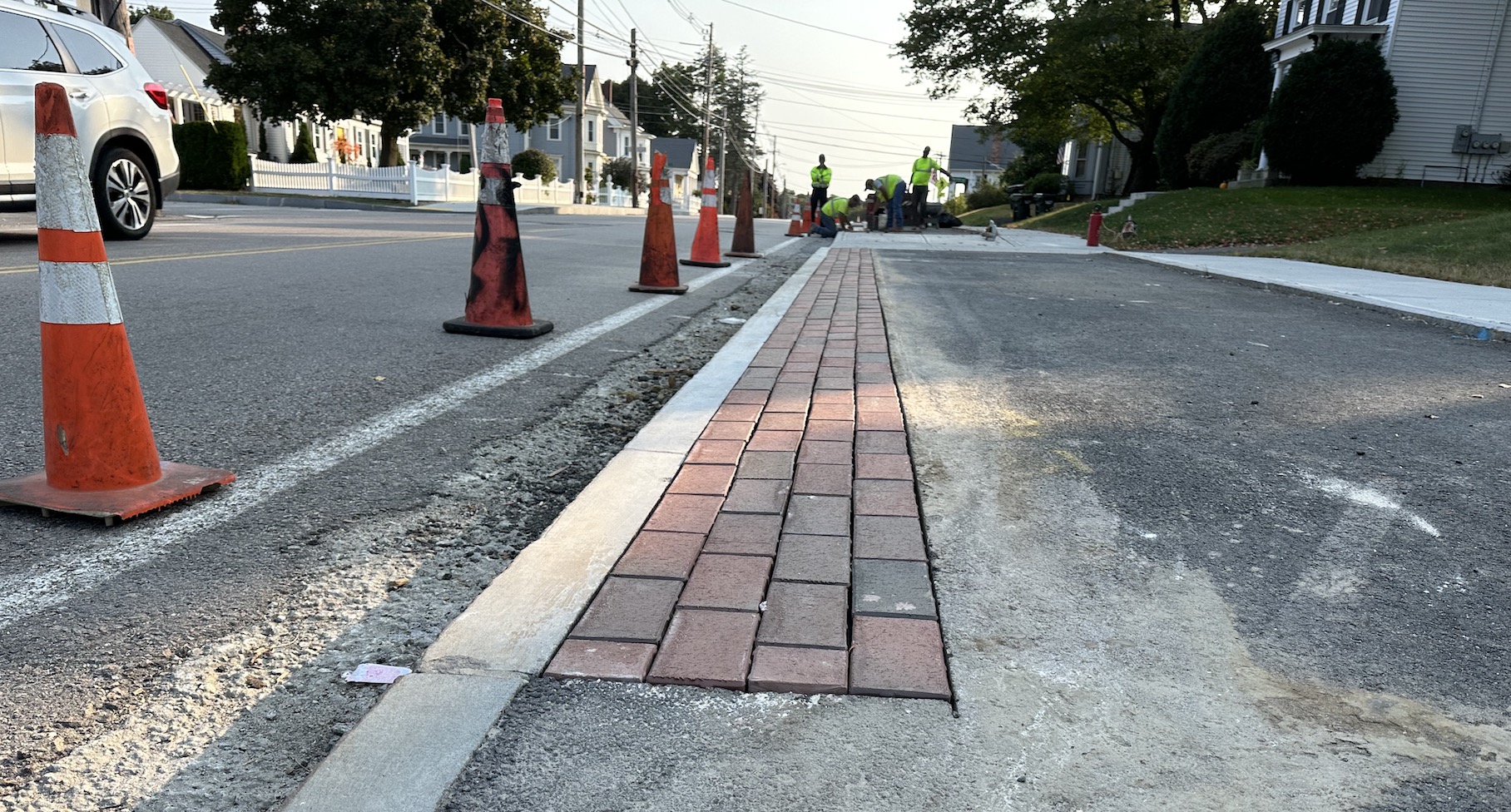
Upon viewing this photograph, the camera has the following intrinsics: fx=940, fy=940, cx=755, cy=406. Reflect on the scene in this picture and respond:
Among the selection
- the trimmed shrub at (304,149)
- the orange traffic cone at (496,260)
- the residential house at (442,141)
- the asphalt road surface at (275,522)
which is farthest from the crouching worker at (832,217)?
the residential house at (442,141)

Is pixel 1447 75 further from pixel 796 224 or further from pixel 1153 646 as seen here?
pixel 1153 646

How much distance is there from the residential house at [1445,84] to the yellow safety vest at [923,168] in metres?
9.45

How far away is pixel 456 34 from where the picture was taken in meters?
36.0

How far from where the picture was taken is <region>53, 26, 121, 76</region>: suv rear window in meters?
8.41

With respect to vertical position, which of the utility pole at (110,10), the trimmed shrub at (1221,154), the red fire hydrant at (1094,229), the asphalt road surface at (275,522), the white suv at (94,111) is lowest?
the asphalt road surface at (275,522)

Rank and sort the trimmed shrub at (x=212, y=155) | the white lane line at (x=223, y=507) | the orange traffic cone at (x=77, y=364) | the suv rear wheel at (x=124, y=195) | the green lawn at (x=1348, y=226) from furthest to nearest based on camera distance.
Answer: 1. the trimmed shrub at (x=212, y=155)
2. the green lawn at (x=1348, y=226)
3. the suv rear wheel at (x=124, y=195)
4. the orange traffic cone at (x=77, y=364)
5. the white lane line at (x=223, y=507)

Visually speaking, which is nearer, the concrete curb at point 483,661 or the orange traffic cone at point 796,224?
the concrete curb at point 483,661

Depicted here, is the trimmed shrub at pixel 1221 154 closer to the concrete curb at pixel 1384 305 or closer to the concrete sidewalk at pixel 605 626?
the concrete curb at pixel 1384 305

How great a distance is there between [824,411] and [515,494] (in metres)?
1.33

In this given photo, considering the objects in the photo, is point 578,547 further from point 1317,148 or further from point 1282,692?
point 1317,148

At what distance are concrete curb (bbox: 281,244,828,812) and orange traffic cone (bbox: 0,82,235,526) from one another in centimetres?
112

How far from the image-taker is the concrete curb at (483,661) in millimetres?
1462

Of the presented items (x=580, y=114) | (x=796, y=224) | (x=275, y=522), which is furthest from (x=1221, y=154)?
(x=275, y=522)

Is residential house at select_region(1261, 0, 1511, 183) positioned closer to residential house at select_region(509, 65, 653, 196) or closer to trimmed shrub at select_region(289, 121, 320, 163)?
trimmed shrub at select_region(289, 121, 320, 163)
